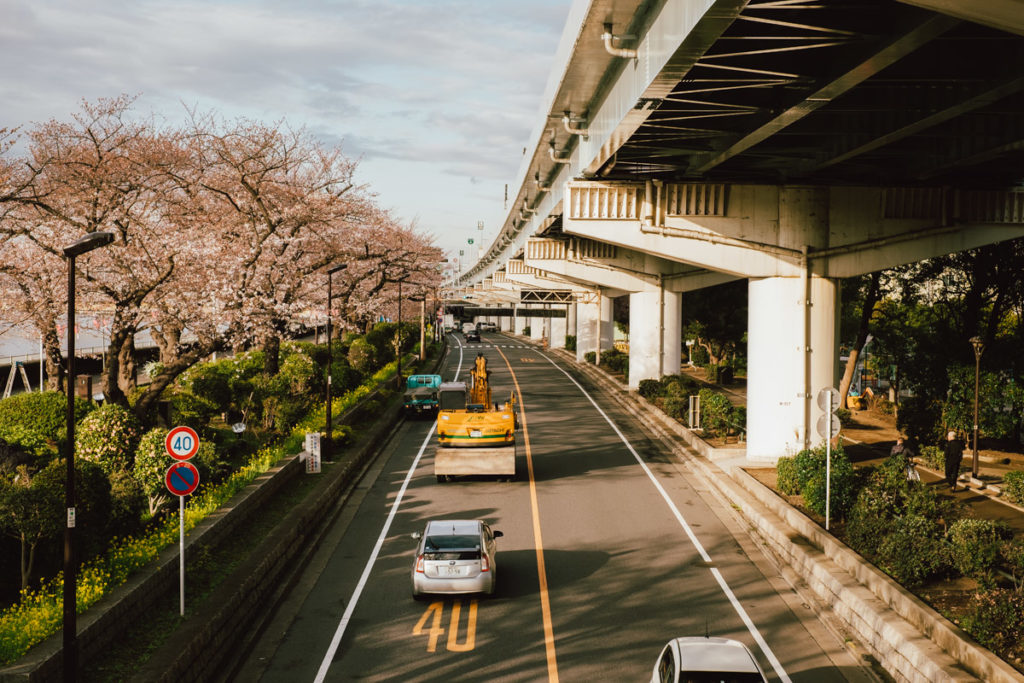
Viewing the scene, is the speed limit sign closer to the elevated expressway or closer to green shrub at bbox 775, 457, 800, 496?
the elevated expressway

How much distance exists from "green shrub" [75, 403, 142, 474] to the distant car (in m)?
15.7

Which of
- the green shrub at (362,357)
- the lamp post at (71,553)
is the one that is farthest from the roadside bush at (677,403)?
the lamp post at (71,553)

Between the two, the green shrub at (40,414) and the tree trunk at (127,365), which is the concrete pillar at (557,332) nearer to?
the tree trunk at (127,365)

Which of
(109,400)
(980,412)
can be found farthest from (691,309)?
(109,400)

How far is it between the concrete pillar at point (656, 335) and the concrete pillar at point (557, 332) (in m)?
48.2

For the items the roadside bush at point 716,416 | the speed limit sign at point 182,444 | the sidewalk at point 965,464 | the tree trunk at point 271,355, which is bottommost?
the sidewalk at point 965,464

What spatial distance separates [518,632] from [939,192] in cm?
1757

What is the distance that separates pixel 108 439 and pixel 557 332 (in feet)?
269

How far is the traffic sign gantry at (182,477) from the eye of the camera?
1456cm

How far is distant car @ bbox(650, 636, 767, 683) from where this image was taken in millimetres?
9836

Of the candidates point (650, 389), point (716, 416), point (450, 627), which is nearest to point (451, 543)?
point (450, 627)

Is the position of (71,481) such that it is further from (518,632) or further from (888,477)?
(888,477)

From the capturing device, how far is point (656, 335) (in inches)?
1965

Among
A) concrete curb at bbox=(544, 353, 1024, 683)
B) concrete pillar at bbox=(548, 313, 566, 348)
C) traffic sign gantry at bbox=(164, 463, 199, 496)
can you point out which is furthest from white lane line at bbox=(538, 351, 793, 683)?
concrete pillar at bbox=(548, 313, 566, 348)
